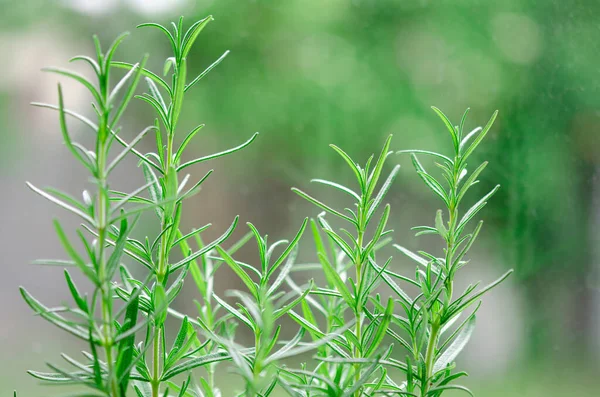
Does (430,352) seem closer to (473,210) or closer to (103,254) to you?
(473,210)

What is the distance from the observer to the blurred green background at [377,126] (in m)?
0.98

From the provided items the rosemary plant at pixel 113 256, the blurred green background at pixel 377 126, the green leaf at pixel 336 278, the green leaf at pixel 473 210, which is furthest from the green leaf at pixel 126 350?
the blurred green background at pixel 377 126

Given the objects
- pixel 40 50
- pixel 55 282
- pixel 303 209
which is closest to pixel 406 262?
pixel 303 209

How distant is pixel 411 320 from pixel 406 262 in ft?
1.91

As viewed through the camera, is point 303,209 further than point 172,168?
Yes

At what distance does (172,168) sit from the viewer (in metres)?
0.34

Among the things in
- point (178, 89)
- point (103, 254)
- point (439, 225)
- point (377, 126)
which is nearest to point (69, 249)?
point (103, 254)

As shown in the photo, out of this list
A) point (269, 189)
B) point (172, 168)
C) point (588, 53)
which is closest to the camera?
point (172, 168)

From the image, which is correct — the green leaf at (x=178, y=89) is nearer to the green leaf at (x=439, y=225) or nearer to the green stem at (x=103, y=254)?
the green stem at (x=103, y=254)

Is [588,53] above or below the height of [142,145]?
above

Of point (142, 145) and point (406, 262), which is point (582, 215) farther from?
point (142, 145)

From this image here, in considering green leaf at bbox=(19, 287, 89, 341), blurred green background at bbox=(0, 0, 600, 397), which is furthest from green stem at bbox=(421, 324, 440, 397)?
blurred green background at bbox=(0, 0, 600, 397)

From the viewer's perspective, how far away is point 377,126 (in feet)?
3.42

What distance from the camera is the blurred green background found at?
983 mm
